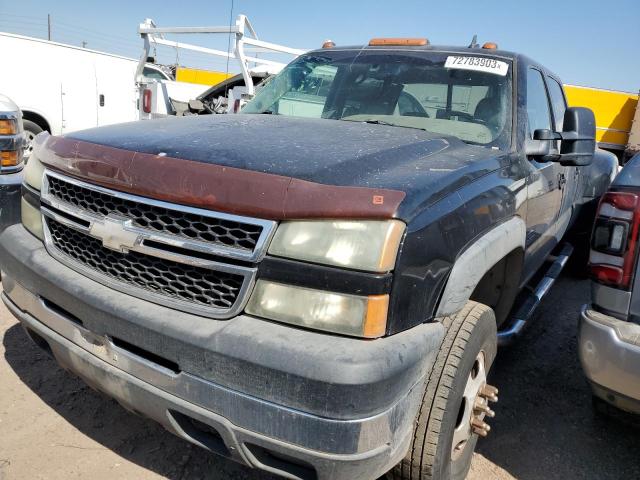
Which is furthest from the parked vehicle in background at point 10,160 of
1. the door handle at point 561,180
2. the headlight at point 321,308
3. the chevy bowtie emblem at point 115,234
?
the door handle at point 561,180

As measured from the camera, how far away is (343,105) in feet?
10.1

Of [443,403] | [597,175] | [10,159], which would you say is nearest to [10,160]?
[10,159]

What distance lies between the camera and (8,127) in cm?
375

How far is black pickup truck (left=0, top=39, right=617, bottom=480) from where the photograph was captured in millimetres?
1494

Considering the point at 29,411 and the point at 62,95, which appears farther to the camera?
the point at 62,95

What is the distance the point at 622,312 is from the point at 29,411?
2778mm

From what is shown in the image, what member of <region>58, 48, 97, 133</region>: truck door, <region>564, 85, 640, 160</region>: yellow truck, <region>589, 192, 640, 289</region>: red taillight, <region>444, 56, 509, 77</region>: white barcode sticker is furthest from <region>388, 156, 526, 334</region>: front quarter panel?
<region>564, 85, 640, 160</region>: yellow truck

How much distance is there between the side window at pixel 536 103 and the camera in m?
3.03

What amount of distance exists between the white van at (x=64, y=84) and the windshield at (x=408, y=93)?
21.8ft

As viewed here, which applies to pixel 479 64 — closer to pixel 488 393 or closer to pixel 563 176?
pixel 563 176

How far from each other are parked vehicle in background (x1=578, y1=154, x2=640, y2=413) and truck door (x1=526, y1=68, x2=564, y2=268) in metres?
0.53

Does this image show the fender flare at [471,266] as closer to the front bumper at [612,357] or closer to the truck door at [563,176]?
the front bumper at [612,357]

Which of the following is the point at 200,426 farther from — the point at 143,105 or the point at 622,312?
the point at 143,105

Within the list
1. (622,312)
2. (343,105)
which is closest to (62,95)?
(343,105)
